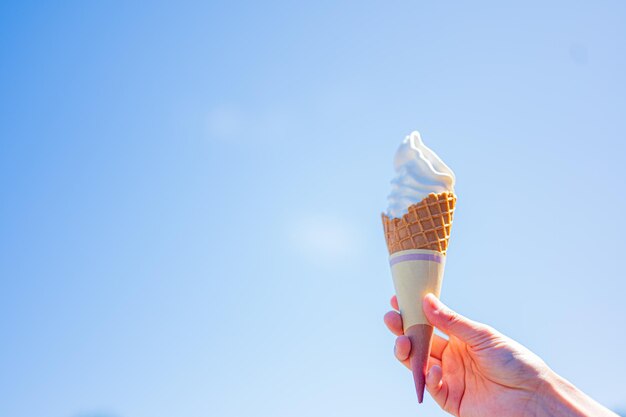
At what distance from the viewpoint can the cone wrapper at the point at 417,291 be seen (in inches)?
169

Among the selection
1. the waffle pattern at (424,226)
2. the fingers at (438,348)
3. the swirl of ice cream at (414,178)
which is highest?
the swirl of ice cream at (414,178)

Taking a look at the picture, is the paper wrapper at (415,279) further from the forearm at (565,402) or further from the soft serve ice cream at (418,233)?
the forearm at (565,402)

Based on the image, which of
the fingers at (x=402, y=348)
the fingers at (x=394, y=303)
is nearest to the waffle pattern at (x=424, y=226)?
the fingers at (x=394, y=303)

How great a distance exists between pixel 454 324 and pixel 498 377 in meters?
0.50

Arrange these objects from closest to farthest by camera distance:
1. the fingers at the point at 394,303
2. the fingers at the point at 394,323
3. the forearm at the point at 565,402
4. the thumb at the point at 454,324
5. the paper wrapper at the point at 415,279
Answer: the forearm at the point at 565,402 → the thumb at the point at 454,324 → the paper wrapper at the point at 415,279 → the fingers at the point at 394,323 → the fingers at the point at 394,303

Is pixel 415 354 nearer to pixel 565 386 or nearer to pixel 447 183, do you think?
pixel 565 386

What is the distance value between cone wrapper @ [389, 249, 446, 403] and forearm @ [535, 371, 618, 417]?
0.81 meters

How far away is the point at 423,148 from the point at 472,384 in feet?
5.89

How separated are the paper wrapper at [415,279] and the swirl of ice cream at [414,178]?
0.34m

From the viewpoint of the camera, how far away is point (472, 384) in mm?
4555

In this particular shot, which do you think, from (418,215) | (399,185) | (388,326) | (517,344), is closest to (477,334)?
(517,344)

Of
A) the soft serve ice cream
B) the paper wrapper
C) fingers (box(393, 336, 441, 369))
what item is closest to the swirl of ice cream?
the soft serve ice cream

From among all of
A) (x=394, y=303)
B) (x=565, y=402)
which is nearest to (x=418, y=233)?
(x=394, y=303)

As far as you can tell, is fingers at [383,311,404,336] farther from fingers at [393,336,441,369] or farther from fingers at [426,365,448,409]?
fingers at [426,365,448,409]
